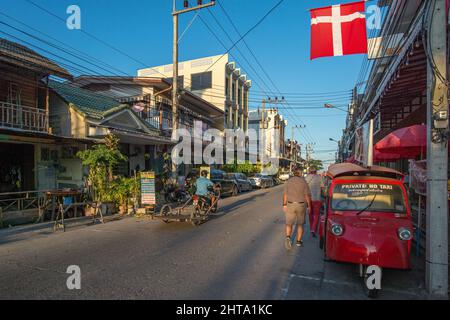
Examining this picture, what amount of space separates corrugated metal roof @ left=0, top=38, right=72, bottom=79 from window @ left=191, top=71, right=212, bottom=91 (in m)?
22.0

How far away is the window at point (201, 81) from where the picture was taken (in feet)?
113

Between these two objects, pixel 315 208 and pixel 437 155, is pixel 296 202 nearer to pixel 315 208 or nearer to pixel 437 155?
pixel 315 208

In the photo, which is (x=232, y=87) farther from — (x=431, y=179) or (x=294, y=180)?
(x=431, y=179)

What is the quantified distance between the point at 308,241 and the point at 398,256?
3415mm

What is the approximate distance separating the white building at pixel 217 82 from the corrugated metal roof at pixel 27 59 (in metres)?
20.1

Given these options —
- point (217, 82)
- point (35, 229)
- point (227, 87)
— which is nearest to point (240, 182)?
point (217, 82)

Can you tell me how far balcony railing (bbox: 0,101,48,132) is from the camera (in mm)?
11669

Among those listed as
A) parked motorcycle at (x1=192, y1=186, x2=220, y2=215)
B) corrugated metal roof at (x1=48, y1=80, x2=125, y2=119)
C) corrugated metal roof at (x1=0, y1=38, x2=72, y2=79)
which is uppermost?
corrugated metal roof at (x1=0, y1=38, x2=72, y2=79)

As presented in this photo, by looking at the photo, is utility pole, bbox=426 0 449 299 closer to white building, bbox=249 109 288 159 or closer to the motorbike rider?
the motorbike rider

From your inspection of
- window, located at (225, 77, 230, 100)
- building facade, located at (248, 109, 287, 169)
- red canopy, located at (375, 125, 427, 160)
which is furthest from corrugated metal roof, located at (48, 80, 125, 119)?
building facade, located at (248, 109, 287, 169)

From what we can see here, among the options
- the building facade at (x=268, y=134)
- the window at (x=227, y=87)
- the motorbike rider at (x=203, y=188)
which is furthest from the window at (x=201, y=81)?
the motorbike rider at (x=203, y=188)

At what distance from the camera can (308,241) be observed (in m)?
7.69

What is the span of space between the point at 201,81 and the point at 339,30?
29005 mm

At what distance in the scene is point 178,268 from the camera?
545cm
